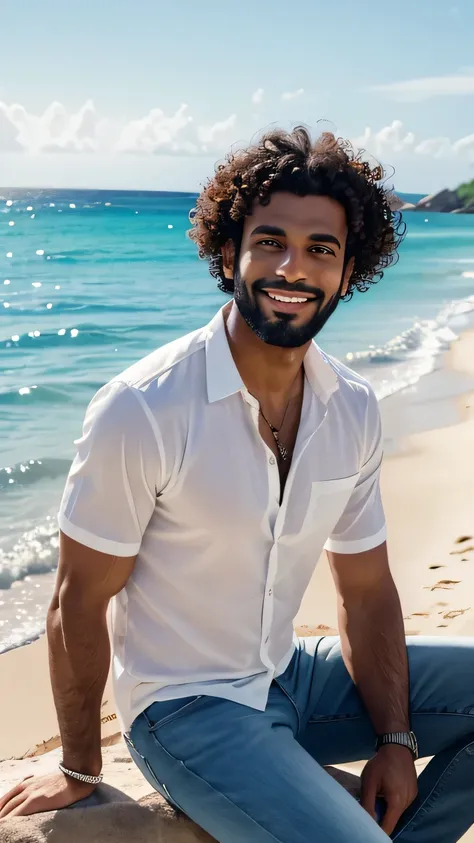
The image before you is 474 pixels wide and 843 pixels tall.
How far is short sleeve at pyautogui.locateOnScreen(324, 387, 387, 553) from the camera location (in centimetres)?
284

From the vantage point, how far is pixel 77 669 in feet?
7.87

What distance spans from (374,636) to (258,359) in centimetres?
89

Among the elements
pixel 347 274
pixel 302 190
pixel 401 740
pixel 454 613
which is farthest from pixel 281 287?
pixel 454 613

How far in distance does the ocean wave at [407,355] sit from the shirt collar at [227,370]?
7.70 metres

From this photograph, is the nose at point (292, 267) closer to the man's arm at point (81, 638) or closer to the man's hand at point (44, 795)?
the man's arm at point (81, 638)

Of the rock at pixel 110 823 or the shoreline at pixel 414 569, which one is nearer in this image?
the rock at pixel 110 823

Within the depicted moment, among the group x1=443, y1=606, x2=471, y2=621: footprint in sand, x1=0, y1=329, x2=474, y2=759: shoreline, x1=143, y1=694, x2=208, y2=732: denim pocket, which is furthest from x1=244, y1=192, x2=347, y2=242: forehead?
x1=443, y1=606, x2=471, y2=621: footprint in sand

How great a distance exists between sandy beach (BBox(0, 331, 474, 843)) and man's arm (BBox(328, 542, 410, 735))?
68 cm

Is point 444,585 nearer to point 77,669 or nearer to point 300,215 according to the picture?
point 300,215

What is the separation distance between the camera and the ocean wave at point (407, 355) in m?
11.6

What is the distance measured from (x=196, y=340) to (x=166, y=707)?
973 mm

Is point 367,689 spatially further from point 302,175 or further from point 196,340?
point 302,175

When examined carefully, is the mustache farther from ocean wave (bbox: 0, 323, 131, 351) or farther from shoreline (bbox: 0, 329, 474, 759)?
ocean wave (bbox: 0, 323, 131, 351)

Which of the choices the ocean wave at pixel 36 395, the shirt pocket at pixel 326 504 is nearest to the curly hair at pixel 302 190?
the shirt pocket at pixel 326 504
